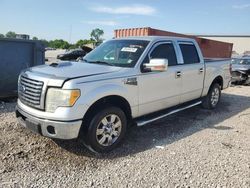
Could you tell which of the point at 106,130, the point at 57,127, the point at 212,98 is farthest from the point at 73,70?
the point at 212,98

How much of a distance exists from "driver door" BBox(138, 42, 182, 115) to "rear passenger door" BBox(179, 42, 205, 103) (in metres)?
0.24

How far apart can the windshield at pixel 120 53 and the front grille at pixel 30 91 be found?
1.30 m

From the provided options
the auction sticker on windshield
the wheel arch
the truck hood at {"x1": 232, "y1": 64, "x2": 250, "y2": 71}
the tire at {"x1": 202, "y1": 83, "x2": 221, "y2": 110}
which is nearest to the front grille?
the auction sticker on windshield

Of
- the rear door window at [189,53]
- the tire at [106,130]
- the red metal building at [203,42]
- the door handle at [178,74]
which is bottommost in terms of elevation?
the tire at [106,130]

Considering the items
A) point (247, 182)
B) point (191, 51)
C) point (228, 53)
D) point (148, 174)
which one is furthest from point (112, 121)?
point (228, 53)

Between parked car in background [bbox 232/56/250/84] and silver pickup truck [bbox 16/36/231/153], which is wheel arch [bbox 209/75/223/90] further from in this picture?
parked car in background [bbox 232/56/250/84]

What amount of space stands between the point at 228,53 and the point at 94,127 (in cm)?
2461

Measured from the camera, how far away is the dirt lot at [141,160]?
11.8ft

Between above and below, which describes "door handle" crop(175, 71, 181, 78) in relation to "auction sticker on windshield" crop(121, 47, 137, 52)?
below

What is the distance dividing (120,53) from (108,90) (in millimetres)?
1180

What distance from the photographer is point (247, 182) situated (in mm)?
3648

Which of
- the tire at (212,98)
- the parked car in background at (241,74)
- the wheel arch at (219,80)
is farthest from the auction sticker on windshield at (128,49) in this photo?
the parked car in background at (241,74)

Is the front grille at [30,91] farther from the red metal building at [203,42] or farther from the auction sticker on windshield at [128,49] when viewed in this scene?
the red metal building at [203,42]

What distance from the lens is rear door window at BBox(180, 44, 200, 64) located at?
6.07 metres
